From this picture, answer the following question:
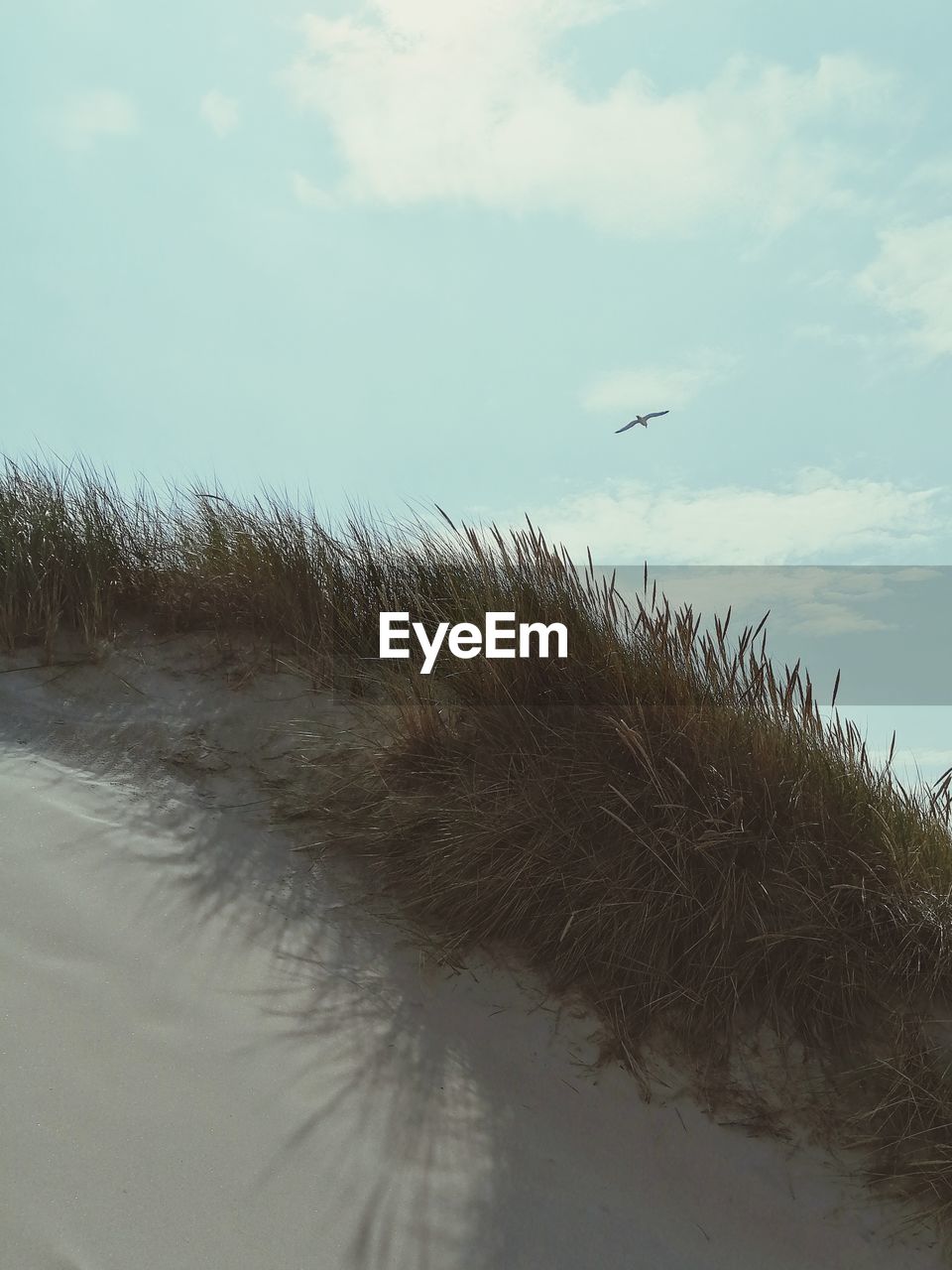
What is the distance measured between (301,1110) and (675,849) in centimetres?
142

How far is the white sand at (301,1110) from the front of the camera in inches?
88.4

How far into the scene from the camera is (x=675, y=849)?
3178 mm

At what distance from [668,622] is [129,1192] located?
261cm

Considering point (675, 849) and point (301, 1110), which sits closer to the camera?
point (301, 1110)

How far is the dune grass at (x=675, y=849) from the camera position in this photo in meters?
2.98

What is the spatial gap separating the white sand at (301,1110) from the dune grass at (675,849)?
0.21m

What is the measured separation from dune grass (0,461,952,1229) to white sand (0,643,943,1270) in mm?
212

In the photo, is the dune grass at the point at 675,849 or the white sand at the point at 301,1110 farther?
the dune grass at the point at 675,849

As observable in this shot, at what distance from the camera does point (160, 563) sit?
17.1ft

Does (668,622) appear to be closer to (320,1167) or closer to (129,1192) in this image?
(320,1167)

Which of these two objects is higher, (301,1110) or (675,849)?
(675,849)

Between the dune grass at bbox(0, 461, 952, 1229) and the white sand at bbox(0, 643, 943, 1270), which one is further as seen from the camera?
the dune grass at bbox(0, 461, 952, 1229)

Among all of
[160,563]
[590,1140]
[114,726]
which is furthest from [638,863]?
[160,563]

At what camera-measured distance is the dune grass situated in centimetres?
298
